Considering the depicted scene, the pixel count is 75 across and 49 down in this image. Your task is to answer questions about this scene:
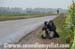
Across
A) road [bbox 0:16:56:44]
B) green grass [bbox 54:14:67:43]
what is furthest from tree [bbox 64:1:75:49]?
road [bbox 0:16:56:44]

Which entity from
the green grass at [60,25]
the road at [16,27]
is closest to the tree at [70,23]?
the green grass at [60,25]

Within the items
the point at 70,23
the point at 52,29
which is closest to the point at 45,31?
the point at 52,29

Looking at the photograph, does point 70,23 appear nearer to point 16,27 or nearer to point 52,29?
point 52,29

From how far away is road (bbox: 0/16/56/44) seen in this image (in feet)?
7.01

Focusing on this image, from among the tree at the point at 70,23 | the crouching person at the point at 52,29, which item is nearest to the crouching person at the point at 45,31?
the crouching person at the point at 52,29

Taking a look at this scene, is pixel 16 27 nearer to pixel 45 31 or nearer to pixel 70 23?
pixel 45 31

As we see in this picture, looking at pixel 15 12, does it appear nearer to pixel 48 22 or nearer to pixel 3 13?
pixel 3 13

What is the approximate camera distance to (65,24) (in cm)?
221

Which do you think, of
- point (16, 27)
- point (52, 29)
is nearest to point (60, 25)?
point (52, 29)

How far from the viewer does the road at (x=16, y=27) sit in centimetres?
214

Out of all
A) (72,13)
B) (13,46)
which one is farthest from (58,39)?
(13,46)

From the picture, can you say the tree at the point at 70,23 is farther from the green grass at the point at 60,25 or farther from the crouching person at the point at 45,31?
the crouching person at the point at 45,31

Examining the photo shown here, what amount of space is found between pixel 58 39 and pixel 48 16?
0.73ft

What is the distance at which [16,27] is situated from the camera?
7.09ft
